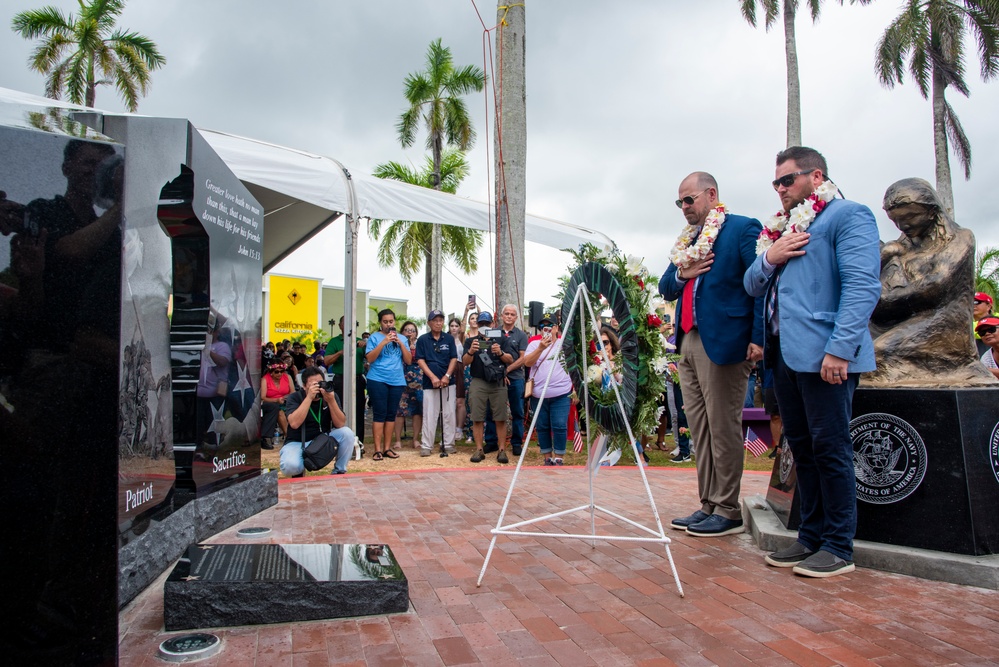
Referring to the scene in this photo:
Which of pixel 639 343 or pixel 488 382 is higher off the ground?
pixel 639 343

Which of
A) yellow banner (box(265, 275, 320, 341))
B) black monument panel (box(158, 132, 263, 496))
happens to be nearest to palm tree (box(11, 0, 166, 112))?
yellow banner (box(265, 275, 320, 341))

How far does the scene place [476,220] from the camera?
10.5 metres

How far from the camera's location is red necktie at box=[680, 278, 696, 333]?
14.7 ft

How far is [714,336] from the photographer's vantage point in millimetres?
4277

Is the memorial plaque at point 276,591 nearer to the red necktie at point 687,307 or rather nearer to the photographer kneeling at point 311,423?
the red necktie at point 687,307

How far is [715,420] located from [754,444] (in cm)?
629

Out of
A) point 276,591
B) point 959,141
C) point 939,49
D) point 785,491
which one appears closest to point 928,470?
point 785,491

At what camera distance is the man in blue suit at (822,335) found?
3.43 m

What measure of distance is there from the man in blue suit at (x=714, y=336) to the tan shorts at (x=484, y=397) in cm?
459

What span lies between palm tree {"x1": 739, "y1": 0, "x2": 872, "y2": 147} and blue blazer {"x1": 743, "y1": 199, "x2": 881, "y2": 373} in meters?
18.6

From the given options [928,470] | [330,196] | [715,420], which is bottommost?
[928,470]

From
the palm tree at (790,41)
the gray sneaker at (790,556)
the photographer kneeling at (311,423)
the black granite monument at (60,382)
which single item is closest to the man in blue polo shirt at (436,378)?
the photographer kneeling at (311,423)

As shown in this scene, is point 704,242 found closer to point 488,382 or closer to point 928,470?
point 928,470

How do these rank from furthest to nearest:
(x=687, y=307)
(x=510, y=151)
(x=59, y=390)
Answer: (x=510, y=151) < (x=687, y=307) < (x=59, y=390)
